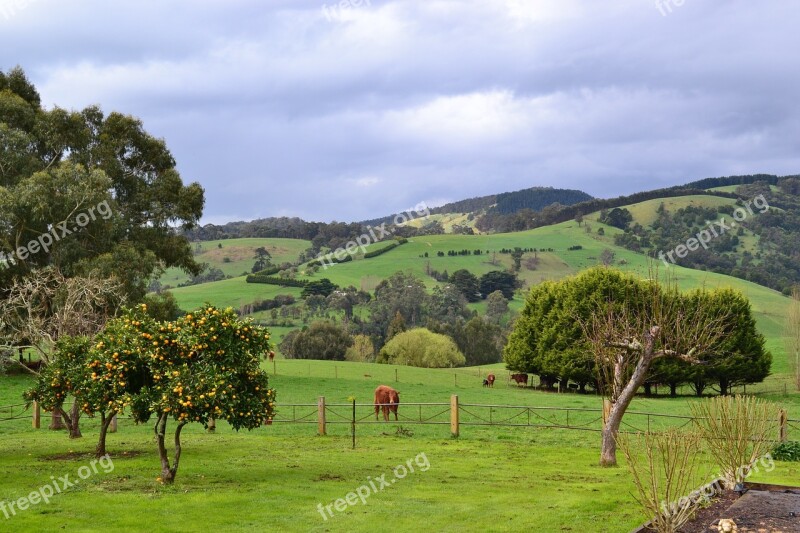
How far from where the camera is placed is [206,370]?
18156 millimetres

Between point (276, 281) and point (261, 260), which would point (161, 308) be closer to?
point (276, 281)

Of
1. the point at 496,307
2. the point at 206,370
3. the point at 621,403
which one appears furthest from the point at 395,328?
the point at 206,370

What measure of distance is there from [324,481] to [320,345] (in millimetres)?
70035

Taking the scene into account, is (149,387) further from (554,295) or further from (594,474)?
(554,295)

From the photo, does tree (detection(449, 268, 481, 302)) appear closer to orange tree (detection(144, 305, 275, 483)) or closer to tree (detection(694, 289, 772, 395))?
tree (detection(694, 289, 772, 395))

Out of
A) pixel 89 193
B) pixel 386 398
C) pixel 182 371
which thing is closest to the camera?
pixel 182 371

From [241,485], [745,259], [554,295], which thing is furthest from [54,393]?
[745,259]

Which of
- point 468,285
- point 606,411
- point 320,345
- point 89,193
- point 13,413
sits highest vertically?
point 89,193

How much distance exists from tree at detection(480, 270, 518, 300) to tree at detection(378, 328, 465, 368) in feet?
246

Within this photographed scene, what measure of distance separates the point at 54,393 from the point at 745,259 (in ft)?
642

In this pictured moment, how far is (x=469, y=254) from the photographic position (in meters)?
194

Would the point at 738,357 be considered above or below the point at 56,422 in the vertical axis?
above

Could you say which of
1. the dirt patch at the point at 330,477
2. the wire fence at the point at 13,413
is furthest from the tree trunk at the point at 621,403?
the wire fence at the point at 13,413

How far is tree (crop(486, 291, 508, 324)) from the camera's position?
455ft
